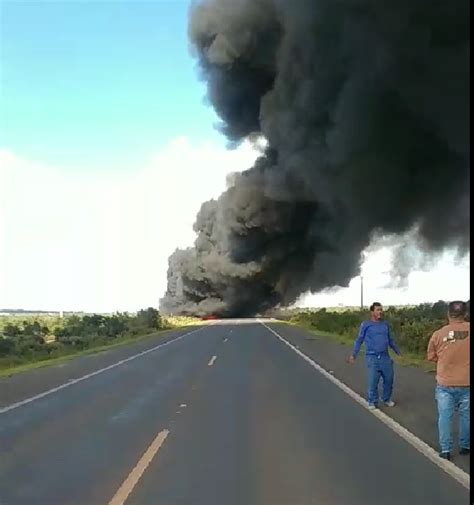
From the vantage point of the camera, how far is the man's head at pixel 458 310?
23.3 feet

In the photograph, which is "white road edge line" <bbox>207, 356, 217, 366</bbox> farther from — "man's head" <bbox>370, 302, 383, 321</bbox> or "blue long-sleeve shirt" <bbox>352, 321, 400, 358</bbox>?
"man's head" <bbox>370, 302, 383, 321</bbox>

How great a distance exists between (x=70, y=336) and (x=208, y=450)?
3749 centimetres

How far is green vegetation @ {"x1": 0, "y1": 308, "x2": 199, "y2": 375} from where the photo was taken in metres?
31.7

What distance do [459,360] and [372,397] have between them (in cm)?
405

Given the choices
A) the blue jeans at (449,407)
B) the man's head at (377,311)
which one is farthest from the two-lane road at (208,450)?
the man's head at (377,311)

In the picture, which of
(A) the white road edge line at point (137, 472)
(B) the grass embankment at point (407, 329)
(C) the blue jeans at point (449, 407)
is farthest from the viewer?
(B) the grass embankment at point (407, 329)

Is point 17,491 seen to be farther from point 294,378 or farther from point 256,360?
point 256,360

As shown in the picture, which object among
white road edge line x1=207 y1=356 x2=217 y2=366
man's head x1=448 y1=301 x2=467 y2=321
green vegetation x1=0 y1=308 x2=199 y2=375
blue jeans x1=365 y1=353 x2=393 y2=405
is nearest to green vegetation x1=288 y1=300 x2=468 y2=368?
white road edge line x1=207 y1=356 x2=217 y2=366

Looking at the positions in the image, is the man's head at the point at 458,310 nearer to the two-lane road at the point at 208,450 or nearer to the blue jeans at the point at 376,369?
the two-lane road at the point at 208,450

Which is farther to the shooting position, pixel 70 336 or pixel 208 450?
pixel 70 336

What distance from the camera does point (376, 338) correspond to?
10906mm

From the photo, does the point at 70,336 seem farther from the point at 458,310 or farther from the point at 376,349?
the point at 458,310

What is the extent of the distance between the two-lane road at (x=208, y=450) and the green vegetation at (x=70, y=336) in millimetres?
14965

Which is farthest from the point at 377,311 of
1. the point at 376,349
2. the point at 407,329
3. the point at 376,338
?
the point at 407,329
